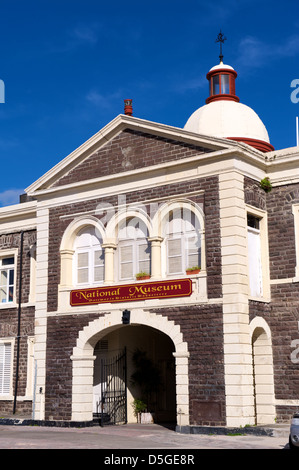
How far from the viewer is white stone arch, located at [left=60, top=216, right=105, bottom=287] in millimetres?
20125

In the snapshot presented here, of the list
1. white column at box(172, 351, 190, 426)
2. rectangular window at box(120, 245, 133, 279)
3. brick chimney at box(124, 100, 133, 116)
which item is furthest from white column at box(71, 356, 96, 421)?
brick chimney at box(124, 100, 133, 116)

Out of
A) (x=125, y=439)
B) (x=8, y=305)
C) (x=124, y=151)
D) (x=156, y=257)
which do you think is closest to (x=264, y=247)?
(x=156, y=257)

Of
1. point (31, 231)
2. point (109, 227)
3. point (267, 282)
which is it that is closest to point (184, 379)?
point (267, 282)

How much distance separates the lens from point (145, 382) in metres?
20.6

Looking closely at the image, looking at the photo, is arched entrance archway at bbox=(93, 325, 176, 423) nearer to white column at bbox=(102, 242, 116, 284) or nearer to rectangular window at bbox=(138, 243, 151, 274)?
white column at bbox=(102, 242, 116, 284)

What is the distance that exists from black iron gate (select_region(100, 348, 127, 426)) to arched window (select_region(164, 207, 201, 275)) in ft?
12.6

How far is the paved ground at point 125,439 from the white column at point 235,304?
926mm

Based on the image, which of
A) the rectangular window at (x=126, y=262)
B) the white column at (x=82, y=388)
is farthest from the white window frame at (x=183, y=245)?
the white column at (x=82, y=388)

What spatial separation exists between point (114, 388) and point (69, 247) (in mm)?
4486

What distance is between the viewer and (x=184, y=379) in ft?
56.6

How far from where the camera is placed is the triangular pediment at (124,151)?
18.4 m

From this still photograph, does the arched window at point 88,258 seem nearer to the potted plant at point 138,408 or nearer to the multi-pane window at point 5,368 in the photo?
the potted plant at point 138,408

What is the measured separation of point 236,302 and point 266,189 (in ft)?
12.5
